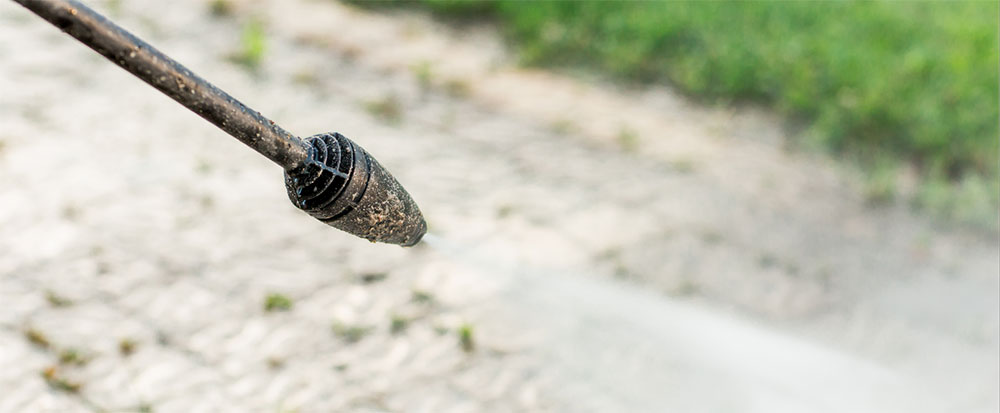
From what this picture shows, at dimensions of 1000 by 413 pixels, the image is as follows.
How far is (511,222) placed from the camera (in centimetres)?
301

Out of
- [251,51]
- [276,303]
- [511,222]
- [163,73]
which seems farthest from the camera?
[251,51]

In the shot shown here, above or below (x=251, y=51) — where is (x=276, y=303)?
below

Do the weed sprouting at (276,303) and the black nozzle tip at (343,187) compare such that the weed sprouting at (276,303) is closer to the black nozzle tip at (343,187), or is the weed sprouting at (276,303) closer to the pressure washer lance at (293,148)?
the pressure washer lance at (293,148)

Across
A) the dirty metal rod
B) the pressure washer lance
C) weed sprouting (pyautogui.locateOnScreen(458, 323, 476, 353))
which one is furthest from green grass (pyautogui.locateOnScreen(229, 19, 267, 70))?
the dirty metal rod

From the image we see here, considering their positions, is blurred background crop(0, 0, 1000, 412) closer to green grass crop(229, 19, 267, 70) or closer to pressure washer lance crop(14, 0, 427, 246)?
green grass crop(229, 19, 267, 70)

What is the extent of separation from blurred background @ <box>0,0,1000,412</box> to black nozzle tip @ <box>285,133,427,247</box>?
2.56 feet

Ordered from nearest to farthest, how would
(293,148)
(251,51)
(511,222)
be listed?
1. (293,148)
2. (511,222)
3. (251,51)

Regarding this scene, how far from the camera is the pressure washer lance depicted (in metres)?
1.06

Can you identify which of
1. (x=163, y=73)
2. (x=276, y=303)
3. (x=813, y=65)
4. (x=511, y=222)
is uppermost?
(x=163, y=73)

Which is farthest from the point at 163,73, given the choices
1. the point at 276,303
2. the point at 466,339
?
the point at 466,339

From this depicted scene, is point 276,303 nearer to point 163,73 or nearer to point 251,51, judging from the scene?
point 163,73

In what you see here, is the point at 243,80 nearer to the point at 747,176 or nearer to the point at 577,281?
the point at 577,281

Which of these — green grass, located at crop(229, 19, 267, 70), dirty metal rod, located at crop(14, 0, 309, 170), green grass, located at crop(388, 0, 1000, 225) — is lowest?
green grass, located at crop(388, 0, 1000, 225)

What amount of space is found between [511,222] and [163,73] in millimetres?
1993
